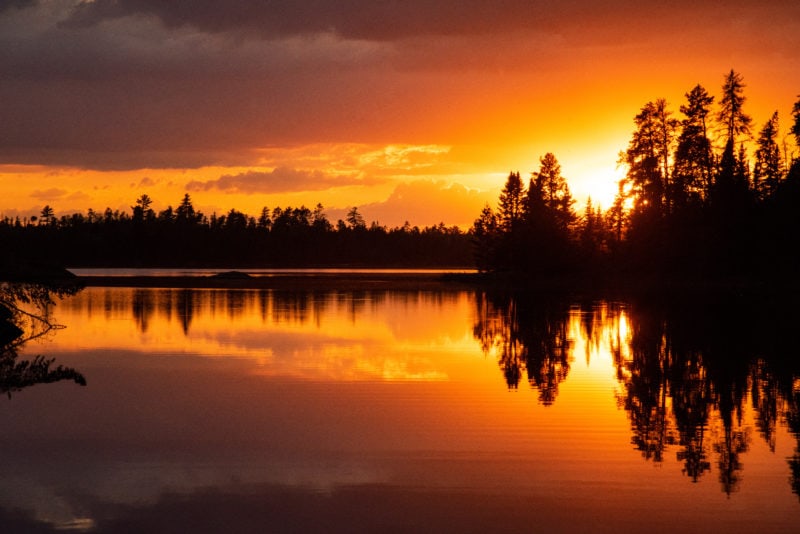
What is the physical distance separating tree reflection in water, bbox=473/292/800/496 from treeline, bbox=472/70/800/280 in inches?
801

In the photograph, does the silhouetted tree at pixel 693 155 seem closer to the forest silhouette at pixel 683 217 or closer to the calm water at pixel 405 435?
the forest silhouette at pixel 683 217

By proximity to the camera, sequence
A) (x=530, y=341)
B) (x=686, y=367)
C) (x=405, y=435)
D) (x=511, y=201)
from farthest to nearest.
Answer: (x=511, y=201) < (x=530, y=341) < (x=686, y=367) < (x=405, y=435)

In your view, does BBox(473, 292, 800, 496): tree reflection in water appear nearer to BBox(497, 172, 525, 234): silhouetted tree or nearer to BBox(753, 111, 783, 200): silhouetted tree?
BBox(753, 111, 783, 200): silhouetted tree

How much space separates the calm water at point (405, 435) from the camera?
11.3 m

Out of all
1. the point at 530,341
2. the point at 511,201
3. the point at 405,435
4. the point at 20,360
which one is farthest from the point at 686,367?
the point at 511,201

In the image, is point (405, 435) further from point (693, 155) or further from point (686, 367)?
point (693, 155)

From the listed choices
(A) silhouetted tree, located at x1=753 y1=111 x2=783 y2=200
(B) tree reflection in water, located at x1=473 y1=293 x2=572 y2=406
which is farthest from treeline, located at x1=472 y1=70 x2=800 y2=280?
(B) tree reflection in water, located at x1=473 y1=293 x2=572 y2=406

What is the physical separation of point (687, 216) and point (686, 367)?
2150 inches

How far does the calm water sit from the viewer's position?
11258 mm

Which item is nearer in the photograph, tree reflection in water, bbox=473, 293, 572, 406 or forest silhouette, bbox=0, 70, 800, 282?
tree reflection in water, bbox=473, 293, 572, 406

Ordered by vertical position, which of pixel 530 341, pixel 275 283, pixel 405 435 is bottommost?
pixel 405 435

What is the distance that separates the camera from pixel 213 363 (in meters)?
25.8

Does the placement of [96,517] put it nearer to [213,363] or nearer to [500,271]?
[213,363]

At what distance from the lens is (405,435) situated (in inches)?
625
